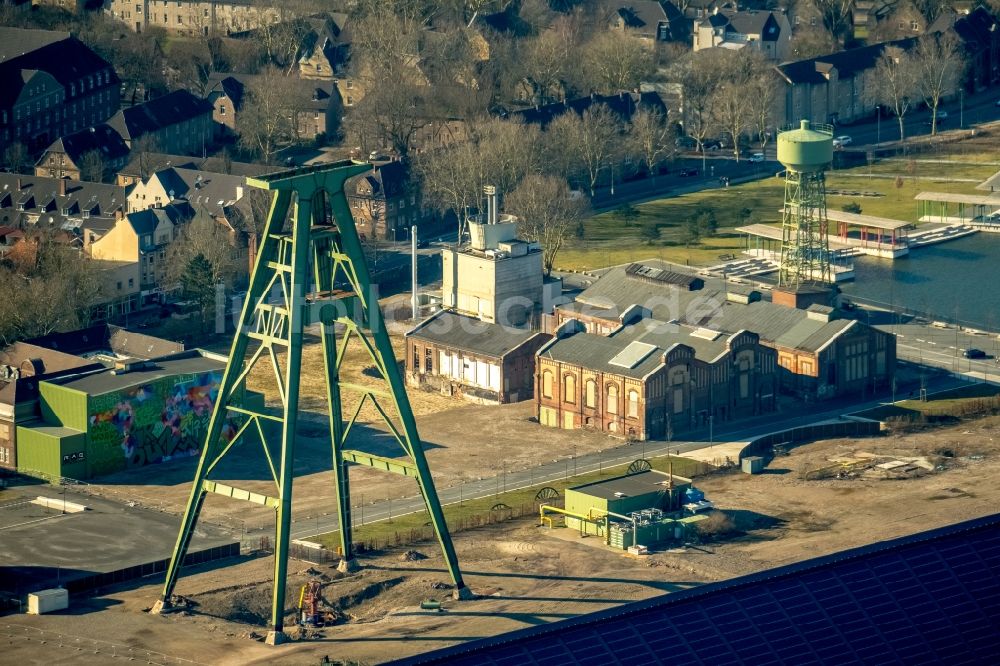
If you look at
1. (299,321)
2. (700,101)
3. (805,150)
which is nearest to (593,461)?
(299,321)

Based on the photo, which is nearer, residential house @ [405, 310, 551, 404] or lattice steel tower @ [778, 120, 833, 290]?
residential house @ [405, 310, 551, 404]

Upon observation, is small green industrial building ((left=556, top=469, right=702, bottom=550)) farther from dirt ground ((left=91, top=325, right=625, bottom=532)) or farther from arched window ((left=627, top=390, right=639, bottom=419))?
arched window ((left=627, top=390, right=639, bottom=419))

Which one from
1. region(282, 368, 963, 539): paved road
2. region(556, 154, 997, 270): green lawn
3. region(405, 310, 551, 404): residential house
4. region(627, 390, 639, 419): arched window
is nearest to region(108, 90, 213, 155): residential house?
region(556, 154, 997, 270): green lawn

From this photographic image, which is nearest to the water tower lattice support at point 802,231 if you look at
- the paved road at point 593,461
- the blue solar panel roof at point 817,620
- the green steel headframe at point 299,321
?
the paved road at point 593,461

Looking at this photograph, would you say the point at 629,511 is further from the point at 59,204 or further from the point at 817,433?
the point at 59,204

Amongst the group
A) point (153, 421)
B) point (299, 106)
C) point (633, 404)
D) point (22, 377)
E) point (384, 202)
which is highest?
point (299, 106)

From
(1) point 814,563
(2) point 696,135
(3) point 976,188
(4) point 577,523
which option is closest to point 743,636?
(1) point 814,563

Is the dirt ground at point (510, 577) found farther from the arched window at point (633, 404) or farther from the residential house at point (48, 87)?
the residential house at point (48, 87)
